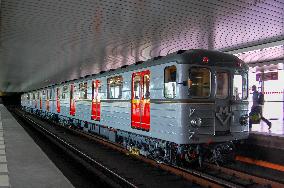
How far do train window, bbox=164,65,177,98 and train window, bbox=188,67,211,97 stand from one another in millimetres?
428

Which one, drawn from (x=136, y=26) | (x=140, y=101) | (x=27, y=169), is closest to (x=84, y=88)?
(x=136, y=26)

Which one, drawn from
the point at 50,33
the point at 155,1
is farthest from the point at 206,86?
the point at 50,33

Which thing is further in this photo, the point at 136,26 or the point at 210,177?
the point at 136,26

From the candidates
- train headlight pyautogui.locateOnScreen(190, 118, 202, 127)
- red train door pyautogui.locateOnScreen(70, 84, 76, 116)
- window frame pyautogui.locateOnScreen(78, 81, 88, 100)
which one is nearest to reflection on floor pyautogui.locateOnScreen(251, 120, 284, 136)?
train headlight pyautogui.locateOnScreen(190, 118, 202, 127)

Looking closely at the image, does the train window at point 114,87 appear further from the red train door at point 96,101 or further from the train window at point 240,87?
the train window at point 240,87

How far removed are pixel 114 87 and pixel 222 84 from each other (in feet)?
16.4

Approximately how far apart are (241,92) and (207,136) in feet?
6.24

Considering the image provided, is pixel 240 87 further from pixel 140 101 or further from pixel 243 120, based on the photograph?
pixel 140 101

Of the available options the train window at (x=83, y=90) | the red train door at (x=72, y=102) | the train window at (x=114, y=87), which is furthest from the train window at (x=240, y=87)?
the red train door at (x=72, y=102)

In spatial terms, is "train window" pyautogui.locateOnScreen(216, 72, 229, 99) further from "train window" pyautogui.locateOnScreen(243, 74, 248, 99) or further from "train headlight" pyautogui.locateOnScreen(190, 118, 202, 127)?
"train headlight" pyautogui.locateOnScreen(190, 118, 202, 127)

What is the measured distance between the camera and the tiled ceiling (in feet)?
30.9

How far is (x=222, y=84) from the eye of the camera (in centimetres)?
901

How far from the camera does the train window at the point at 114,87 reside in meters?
12.0

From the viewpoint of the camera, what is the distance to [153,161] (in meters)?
10.1
